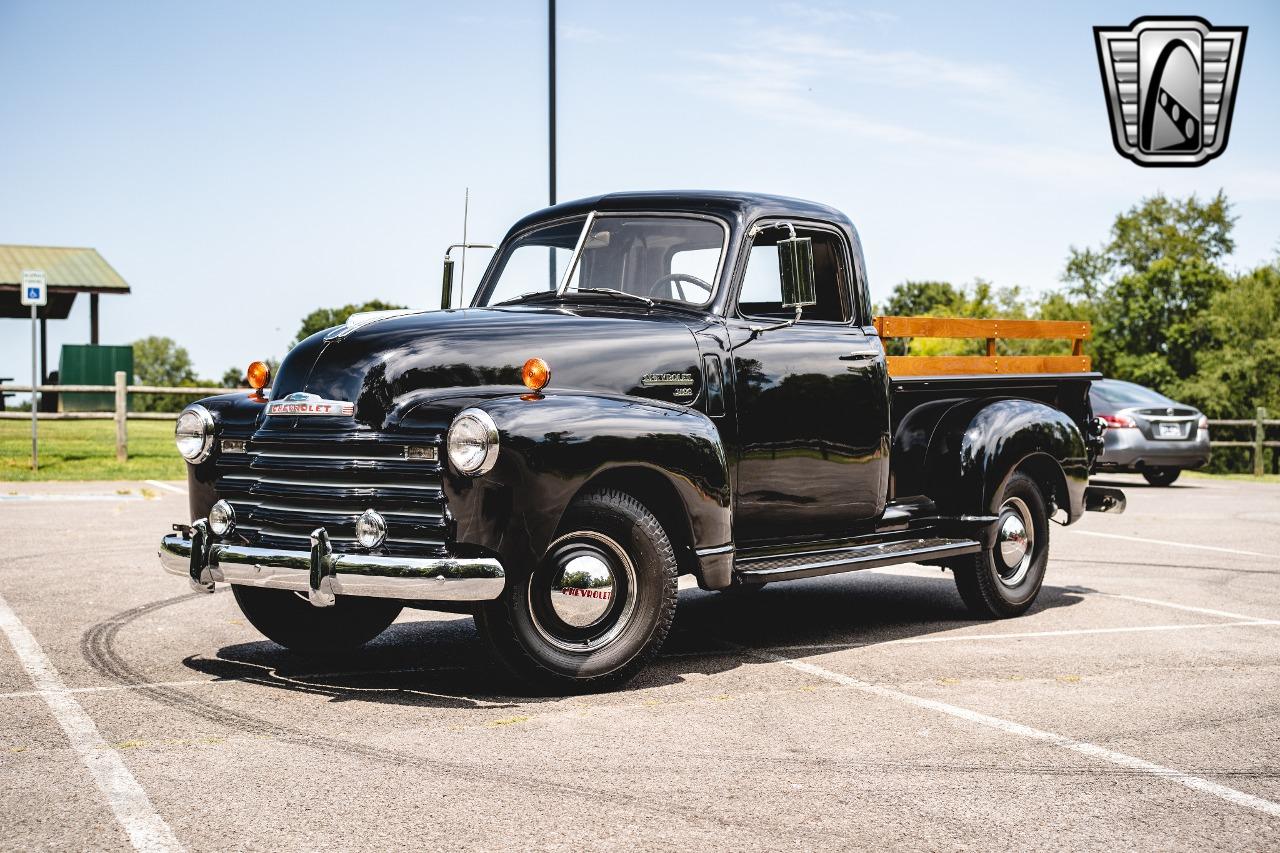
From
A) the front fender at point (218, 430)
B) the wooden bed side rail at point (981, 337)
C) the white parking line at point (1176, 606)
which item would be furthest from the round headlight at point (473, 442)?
the white parking line at point (1176, 606)

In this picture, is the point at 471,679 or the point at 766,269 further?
the point at 766,269

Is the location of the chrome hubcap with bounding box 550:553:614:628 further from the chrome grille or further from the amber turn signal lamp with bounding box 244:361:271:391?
the amber turn signal lamp with bounding box 244:361:271:391

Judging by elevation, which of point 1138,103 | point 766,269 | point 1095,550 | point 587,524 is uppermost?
point 1138,103

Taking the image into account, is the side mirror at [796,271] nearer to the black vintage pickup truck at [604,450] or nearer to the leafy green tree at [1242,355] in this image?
the black vintage pickup truck at [604,450]

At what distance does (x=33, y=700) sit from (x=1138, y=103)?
40.8ft

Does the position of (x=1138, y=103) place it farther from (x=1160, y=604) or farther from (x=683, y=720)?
(x=683, y=720)

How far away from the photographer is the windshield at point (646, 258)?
684cm

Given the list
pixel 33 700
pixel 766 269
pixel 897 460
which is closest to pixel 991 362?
pixel 897 460

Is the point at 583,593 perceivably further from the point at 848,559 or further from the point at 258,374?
the point at 258,374

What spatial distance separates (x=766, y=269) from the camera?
7039mm

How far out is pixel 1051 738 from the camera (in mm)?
5066

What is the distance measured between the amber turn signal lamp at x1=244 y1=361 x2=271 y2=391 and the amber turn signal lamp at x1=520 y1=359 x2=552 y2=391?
5.67 feet

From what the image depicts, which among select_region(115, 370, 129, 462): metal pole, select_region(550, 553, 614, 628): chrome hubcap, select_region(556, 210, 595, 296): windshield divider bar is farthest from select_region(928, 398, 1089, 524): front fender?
select_region(115, 370, 129, 462): metal pole

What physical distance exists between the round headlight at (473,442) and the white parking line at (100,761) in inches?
63.6
